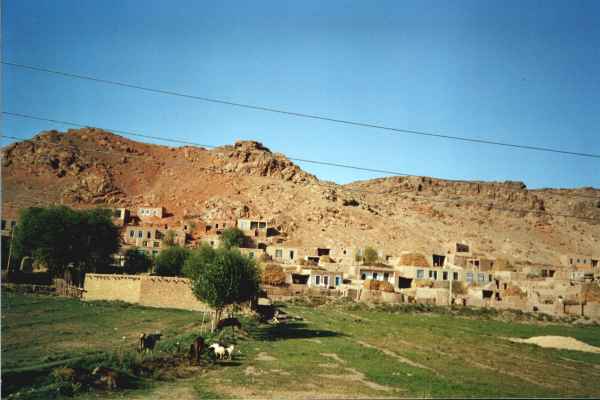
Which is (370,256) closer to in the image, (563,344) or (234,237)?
(234,237)

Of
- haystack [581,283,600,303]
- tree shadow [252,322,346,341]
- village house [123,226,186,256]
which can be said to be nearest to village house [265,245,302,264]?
village house [123,226,186,256]

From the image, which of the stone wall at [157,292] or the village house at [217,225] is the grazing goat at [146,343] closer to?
the stone wall at [157,292]

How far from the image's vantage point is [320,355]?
24016 millimetres

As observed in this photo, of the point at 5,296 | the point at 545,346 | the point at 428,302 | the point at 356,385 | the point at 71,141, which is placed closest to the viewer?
the point at 356,385

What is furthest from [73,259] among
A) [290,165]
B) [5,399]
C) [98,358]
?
[290,165]

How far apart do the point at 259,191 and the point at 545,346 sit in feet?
308

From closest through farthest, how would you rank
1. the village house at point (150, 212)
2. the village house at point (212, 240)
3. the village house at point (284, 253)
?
the village house at point (284, 253), the village house at point (212, 240), the village house at point (150, 212)

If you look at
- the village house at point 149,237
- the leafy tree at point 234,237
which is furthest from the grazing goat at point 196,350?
the village house at point 149,237

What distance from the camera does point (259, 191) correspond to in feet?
403

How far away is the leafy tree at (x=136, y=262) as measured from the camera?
6806 centimetres

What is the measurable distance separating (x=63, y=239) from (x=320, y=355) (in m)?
41.3

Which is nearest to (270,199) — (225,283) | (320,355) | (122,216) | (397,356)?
(122,216)

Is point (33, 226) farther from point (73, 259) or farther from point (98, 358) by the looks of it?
point (98, 358)

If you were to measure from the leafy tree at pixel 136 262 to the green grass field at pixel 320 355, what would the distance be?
2273cm
